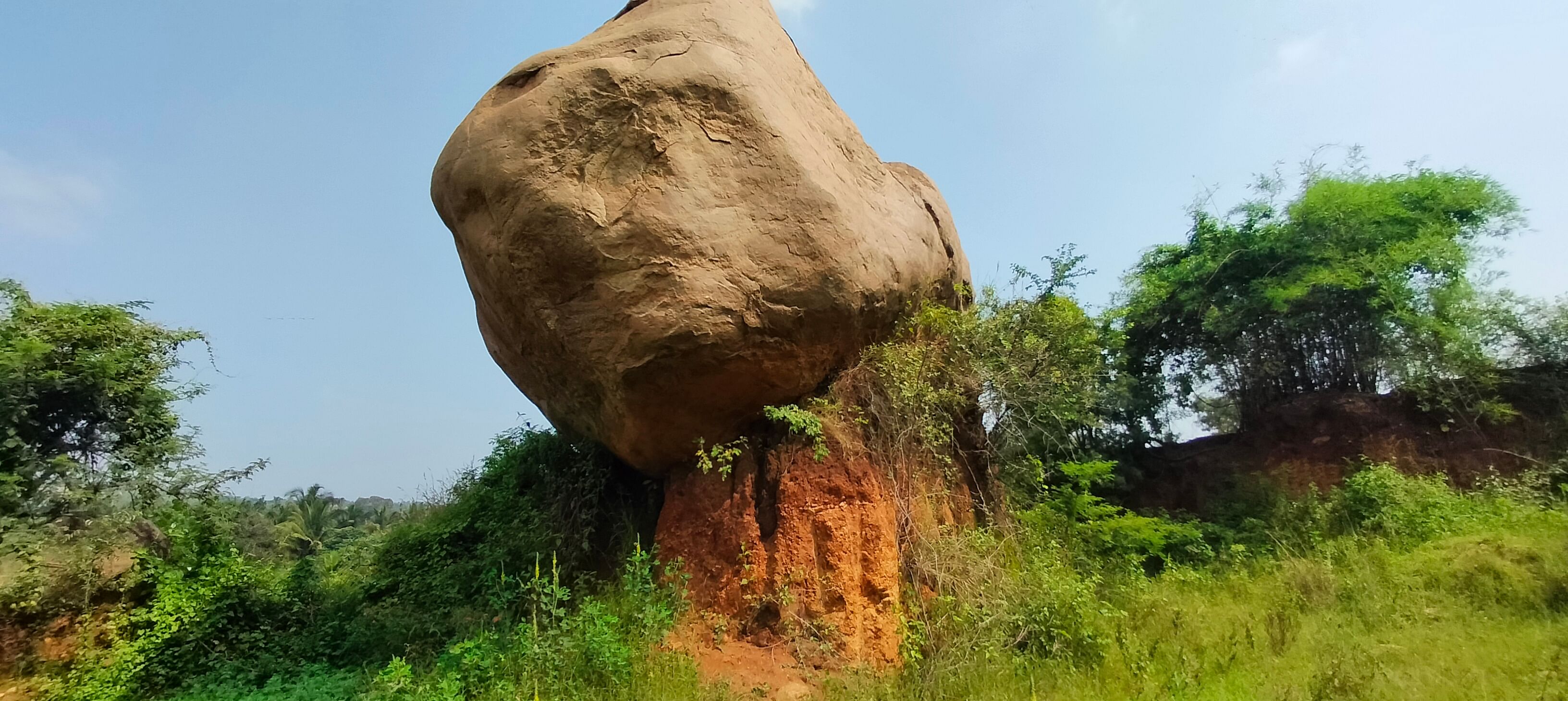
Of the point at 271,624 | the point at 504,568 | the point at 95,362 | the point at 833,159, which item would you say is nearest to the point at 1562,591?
the point at 833,159

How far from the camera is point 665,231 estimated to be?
503 centimetres

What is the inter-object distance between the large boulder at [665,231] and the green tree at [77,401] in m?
4.05

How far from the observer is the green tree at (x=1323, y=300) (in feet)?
34.5

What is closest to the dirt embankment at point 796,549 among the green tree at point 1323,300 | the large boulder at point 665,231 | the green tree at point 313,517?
the large boulder at point 665,231

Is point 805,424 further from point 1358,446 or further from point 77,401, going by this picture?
point 1358,446

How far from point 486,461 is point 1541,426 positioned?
43.8ft

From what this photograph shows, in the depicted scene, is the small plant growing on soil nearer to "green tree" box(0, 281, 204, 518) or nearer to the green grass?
the green grass

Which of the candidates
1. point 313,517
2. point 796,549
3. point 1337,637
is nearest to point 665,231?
point 796,549

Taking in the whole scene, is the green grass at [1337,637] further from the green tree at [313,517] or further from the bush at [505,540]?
the green tree at [313,517]

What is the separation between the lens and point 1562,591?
6.51m

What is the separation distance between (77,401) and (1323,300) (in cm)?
1470

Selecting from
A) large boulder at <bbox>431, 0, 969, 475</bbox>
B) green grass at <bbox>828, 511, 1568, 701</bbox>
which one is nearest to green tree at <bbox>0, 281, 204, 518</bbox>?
large boulder at <bbox>431, 0, 969, 475</bbox>

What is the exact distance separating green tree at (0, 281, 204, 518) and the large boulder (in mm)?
4051

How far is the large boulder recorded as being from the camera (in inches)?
200
